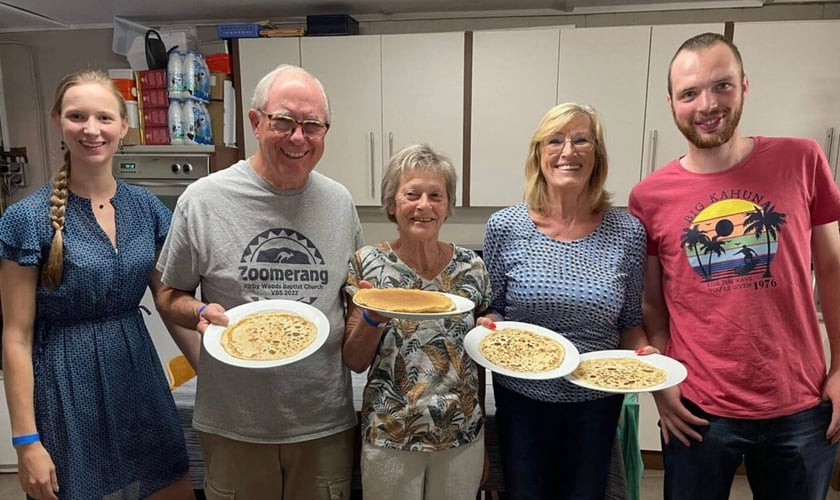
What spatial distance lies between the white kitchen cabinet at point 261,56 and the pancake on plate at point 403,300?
2.49 meters

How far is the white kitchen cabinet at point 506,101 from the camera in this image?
10.1 ft

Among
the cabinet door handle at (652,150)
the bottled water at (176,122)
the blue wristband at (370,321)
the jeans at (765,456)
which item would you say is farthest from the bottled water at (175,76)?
the jeans at (765,456)

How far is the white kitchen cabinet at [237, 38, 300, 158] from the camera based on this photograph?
3.23 meters

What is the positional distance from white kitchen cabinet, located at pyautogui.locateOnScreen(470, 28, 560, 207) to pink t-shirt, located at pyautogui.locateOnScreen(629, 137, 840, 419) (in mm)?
1892

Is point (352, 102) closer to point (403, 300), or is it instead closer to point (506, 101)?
point (506, 101)

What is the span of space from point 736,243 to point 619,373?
1.47ft

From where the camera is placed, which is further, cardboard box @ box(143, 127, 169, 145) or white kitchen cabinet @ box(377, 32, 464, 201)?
cardboard box @ box(143, 127, 169, 145)

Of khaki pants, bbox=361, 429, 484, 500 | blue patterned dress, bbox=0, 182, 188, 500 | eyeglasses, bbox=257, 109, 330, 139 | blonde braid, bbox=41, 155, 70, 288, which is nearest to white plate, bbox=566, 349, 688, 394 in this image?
khaki pants, bbox=361, 429, 484, 500

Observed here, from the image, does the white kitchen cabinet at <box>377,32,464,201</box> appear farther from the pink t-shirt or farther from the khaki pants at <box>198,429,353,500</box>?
the khaki pants at <box>198,429,353,500</box>

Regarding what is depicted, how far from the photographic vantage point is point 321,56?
3.22 m

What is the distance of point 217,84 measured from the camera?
132 inches

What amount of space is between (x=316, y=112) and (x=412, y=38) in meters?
2.12

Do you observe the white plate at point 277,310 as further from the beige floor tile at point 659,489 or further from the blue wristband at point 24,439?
the beige floor tile at point 659,489

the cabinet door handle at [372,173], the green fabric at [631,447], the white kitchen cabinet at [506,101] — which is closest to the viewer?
the green fabric at [631,447]
